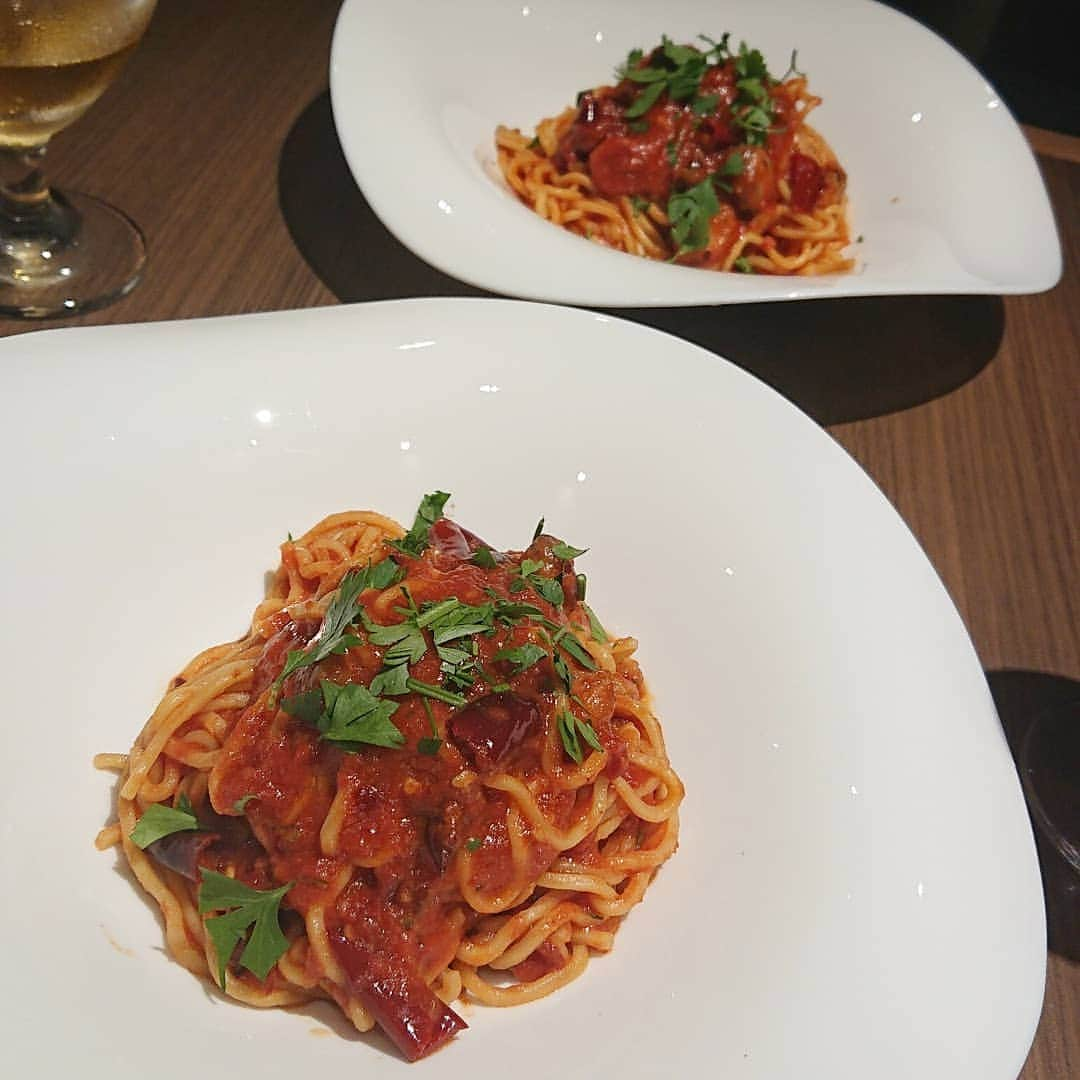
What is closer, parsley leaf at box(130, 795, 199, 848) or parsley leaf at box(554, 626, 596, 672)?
parsley leaf at box(130, 795, 199, 848)

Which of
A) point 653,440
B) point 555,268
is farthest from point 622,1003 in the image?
point 555,268

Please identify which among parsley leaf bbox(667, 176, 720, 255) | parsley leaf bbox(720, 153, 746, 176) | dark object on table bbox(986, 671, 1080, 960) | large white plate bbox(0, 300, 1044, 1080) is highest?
large white plate bbox(0, 300, 1044, 1080)

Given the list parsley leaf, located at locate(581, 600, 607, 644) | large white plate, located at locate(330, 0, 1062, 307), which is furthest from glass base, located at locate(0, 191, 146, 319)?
parsley leaf, located at locate(581, 600, 607, 644)

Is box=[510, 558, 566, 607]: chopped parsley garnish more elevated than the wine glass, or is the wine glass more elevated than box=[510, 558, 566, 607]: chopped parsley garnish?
the wine glass

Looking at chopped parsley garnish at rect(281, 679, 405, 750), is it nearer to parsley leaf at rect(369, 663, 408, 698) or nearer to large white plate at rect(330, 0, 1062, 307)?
parsley leaf at rect(369, 663, 408, 698)

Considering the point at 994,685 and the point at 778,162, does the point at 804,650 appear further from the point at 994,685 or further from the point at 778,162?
the point at 778,162

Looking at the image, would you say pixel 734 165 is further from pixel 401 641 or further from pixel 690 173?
pixel 401 641

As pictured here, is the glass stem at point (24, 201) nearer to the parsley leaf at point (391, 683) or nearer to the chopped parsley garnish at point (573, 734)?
the parsley leaf at point (391, 683)

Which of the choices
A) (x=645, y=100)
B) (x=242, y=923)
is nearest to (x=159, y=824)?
(x=242, y=923)
